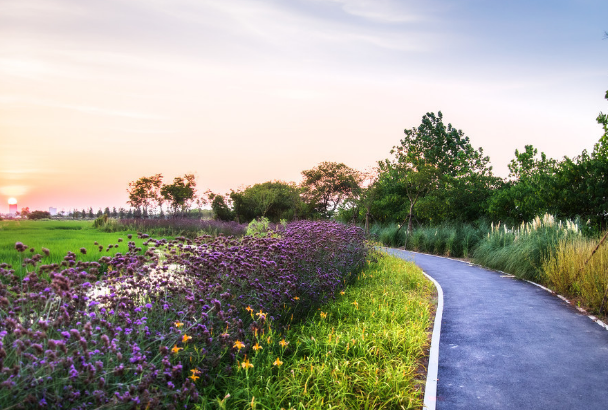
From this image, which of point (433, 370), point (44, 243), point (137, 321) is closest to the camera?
point (137, 321)

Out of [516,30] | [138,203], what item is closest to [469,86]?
[516,30]

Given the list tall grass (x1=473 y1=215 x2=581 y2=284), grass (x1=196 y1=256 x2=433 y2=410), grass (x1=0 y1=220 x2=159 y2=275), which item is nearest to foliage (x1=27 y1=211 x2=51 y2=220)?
grass (x1=0 y1=220 x2=159 y2=275)

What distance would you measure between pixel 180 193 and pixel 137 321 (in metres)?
43.4

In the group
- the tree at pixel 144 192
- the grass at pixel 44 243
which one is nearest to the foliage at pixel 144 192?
the tree at pixel 144 192

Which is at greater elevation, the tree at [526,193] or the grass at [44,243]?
the tree at [526,193]

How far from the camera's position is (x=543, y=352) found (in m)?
5.97

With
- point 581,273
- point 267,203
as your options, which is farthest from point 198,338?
point 267,203

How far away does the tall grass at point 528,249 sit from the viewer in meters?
12.2

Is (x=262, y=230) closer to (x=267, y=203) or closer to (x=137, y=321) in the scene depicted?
(x=137, y=321)

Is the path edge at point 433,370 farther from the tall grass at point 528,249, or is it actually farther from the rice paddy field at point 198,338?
the tall grass at point 528,249

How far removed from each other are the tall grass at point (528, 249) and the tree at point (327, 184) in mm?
34900

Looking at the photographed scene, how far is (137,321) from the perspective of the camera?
358 cm

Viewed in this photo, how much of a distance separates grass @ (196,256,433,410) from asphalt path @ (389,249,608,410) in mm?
487

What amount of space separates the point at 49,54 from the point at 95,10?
1725 mm
